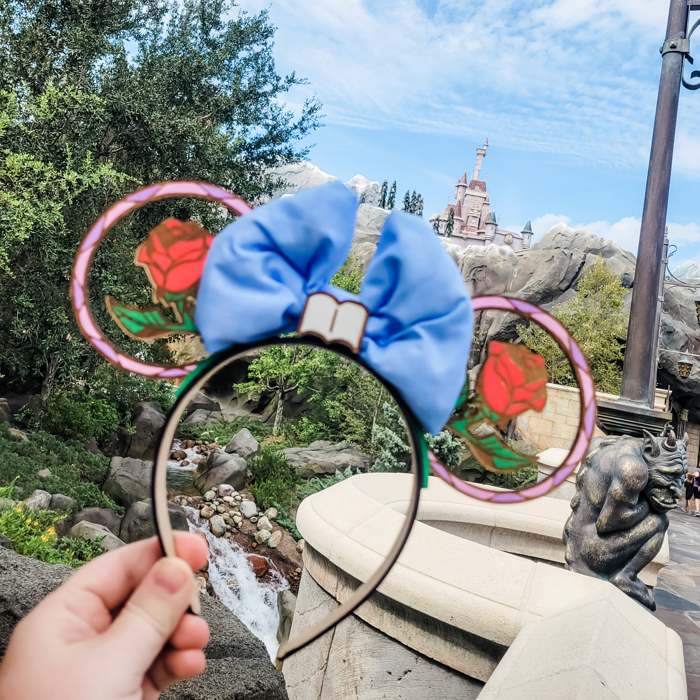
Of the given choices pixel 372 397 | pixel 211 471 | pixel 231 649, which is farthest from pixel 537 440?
pixel 231 649

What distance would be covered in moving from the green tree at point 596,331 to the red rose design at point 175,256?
1390cm

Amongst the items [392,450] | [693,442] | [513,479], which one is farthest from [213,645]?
[693,442]

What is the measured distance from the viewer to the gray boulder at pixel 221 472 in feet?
24.3

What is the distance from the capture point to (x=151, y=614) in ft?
2.19

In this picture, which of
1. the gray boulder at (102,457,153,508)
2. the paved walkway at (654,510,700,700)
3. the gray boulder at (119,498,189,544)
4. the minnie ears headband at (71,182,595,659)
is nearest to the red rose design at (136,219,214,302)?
the minnie ears headband at (71,182,595,659)

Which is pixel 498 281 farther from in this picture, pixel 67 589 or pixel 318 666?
pixel 67 589

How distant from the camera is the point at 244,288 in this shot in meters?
0.72

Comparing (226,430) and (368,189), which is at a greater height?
(368,189)

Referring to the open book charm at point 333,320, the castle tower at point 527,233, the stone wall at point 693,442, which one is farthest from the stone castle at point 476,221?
the open book charm at point 333,320

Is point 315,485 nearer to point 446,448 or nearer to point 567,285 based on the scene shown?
point 446,448

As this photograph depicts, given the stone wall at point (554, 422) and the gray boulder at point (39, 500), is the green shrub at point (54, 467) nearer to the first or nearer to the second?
the gray boulder at point (39, 500)

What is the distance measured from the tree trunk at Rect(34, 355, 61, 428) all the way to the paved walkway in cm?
730

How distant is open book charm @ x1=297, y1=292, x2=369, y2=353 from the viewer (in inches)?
28.4

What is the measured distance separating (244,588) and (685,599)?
4230 millimetres
